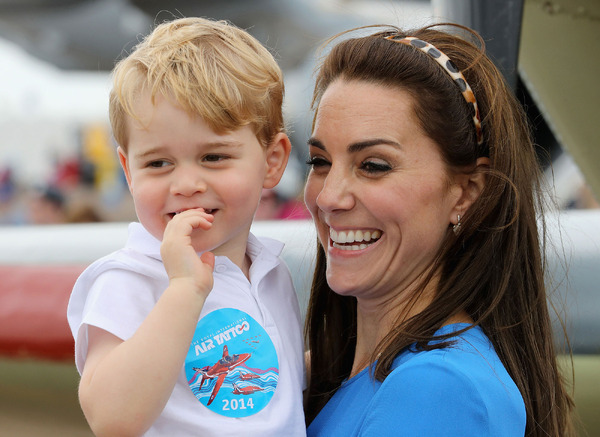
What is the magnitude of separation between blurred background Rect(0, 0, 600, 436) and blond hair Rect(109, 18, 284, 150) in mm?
273

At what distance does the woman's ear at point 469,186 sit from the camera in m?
1.64

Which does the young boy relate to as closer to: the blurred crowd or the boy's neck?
the boy's neck

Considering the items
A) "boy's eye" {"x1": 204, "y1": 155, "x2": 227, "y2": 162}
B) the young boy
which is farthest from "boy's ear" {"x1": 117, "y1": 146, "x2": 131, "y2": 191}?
"boy's eye" {"x1": 204, "y1": 155, "x2": 227, "y2": 162}

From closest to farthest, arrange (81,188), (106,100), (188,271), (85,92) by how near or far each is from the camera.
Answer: (188,271), (81,188), (106,100), (85,92)

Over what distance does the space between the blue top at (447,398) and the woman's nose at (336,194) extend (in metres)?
0.37

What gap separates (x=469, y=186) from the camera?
65.7 inches

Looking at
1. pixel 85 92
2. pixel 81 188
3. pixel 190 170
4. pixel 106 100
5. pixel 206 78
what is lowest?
pixel 81 188

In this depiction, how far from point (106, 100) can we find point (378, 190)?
1429cm

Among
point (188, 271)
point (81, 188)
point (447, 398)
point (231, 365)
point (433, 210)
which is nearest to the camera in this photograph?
point (447, 398)

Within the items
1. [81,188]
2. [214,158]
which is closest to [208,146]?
[214,158]

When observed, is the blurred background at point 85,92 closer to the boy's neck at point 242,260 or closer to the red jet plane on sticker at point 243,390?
the boy's neck at point 242,260

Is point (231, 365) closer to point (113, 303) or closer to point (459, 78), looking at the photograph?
point (113, 303)

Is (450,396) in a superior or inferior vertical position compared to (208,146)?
inferior

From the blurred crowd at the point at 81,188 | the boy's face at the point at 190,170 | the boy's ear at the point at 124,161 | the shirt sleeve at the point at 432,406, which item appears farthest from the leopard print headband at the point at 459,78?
the blurred crowd at the point at 81,188
